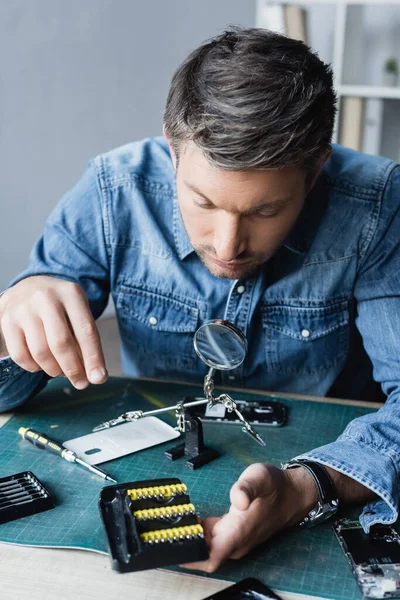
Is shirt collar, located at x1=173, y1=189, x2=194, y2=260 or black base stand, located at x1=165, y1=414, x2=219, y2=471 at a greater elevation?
shirt collar, located at x1=173, y1=189, x2=194, y2=260

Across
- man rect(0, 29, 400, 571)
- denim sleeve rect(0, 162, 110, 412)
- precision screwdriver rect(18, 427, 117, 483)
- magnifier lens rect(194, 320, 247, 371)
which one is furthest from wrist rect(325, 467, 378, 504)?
denim sleeve rect(0, 162, 110, 412)

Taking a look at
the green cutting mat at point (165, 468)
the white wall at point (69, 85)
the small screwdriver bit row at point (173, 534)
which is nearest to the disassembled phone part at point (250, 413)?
the green cutting mat at point (165, 468)

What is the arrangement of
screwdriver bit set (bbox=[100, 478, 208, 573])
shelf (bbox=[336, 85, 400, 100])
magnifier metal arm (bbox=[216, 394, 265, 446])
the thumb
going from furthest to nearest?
shelf (bbox=[336, 85, 400, 100]), magnifier metal arm (bbox=[216, 394, 265, 446]), the thumb, screwdriver bit set (bbox=[100, 478, 208, 573])

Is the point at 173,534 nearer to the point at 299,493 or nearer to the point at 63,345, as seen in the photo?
the point at 299,493

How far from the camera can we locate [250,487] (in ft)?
3.44

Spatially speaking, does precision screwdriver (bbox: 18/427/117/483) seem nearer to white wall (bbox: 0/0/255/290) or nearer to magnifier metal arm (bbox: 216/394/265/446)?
magnifier metal arm (bbox: 216/394/265/446)

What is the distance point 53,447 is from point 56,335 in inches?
8.4

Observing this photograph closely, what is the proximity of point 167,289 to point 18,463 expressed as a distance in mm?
604

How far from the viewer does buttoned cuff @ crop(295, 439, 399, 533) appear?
1164mm

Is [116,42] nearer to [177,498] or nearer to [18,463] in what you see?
[18,463]

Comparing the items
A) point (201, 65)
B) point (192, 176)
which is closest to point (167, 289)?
point (192, 176)

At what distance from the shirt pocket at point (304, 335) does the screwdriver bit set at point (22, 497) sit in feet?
2.40

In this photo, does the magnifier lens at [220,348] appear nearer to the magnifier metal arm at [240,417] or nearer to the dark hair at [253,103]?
the magnifier metal arm at [240,417]

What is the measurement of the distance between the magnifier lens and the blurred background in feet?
7.16
